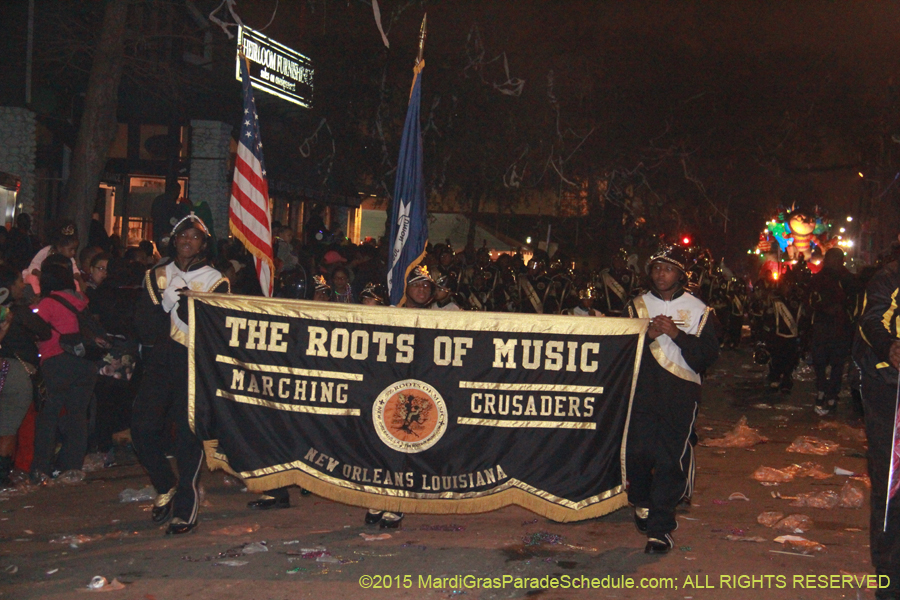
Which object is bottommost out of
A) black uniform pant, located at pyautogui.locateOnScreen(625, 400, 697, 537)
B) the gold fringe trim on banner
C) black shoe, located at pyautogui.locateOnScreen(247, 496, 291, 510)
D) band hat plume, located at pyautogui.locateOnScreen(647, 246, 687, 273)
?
black shoe, located at pyautogui.locateOnScreen(247, 496, 291, 510)

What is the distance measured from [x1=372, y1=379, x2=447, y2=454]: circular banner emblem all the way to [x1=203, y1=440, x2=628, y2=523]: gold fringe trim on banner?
341 mm

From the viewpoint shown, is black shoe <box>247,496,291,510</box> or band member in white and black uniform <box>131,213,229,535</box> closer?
band member in white and black uniform <box>131,213,229,535</box>

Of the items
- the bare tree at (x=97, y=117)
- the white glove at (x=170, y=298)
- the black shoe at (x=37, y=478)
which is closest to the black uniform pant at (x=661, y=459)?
the white glove at (x=170, y=298)

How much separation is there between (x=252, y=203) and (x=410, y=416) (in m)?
2.95

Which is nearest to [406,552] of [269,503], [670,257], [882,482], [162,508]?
[269,503]

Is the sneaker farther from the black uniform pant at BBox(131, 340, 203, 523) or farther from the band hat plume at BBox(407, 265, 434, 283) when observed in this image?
the band hat plume at BBox(407, 265, 434, 283)

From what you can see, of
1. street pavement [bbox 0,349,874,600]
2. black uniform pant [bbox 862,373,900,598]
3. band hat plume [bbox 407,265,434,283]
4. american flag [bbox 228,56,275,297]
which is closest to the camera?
black uniform pant [bbox 862,373,900,598]

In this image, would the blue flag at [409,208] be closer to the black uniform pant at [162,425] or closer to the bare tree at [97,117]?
the black uniform pant at [162,425]

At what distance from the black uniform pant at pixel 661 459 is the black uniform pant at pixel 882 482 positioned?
1.21 m

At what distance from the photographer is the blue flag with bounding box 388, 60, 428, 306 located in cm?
820

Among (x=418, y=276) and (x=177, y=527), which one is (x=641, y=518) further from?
(x=177, y=527)

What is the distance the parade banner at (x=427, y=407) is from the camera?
6.24 metres

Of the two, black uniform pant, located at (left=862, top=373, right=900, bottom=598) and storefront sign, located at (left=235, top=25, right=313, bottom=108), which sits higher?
storefront sign, located at (left=235, top=25, right=313, bottom=108)

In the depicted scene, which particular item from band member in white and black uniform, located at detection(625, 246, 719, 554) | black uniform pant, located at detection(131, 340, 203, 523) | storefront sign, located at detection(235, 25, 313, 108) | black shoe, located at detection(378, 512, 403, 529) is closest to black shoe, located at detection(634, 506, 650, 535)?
band member in white and black uniform, located at detection(625, 246, 719, 554)
